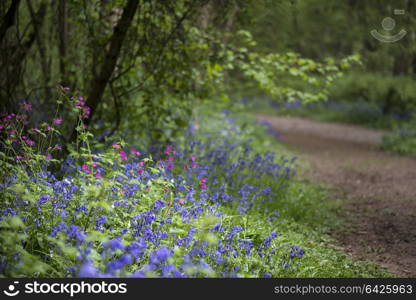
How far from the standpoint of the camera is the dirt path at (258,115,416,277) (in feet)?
15.9

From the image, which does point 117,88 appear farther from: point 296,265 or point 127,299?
point 127,299

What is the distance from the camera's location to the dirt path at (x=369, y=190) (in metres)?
4.84

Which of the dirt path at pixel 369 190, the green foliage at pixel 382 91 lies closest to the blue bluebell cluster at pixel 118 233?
the dirt path at pixel 369 190

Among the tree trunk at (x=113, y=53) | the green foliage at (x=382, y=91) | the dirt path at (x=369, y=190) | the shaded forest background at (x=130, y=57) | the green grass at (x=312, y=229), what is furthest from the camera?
the green foliage at (x=382, y=91)

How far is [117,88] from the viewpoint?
20.2 feet

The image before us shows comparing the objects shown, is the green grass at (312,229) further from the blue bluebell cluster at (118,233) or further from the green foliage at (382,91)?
the green foliage at (382,91)

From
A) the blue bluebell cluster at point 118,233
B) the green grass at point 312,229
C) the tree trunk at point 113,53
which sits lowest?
the green grass at point 312,229

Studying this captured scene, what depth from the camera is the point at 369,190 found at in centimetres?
750

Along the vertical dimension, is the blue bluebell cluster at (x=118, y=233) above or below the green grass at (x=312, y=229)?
above

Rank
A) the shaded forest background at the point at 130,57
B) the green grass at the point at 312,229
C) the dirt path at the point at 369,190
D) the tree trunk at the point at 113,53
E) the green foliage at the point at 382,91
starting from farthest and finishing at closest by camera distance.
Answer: the green foliage at the point at 382,91
the shaded forest background at the point at 130,57
the tree trunk at the point at 113,53
the dirt path at the point at 369,190
the green grass at the point at 312,229

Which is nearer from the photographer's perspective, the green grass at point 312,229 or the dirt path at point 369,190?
the green grass at point 312,229

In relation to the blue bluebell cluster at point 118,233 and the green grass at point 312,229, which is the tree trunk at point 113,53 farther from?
the green grass at point 312,229

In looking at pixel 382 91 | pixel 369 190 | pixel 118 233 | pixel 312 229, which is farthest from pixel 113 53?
pixel 382 91

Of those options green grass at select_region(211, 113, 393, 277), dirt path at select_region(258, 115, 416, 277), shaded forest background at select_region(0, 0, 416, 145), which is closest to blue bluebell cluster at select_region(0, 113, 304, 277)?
green grass at select_region(211, 113, 393, 277)
